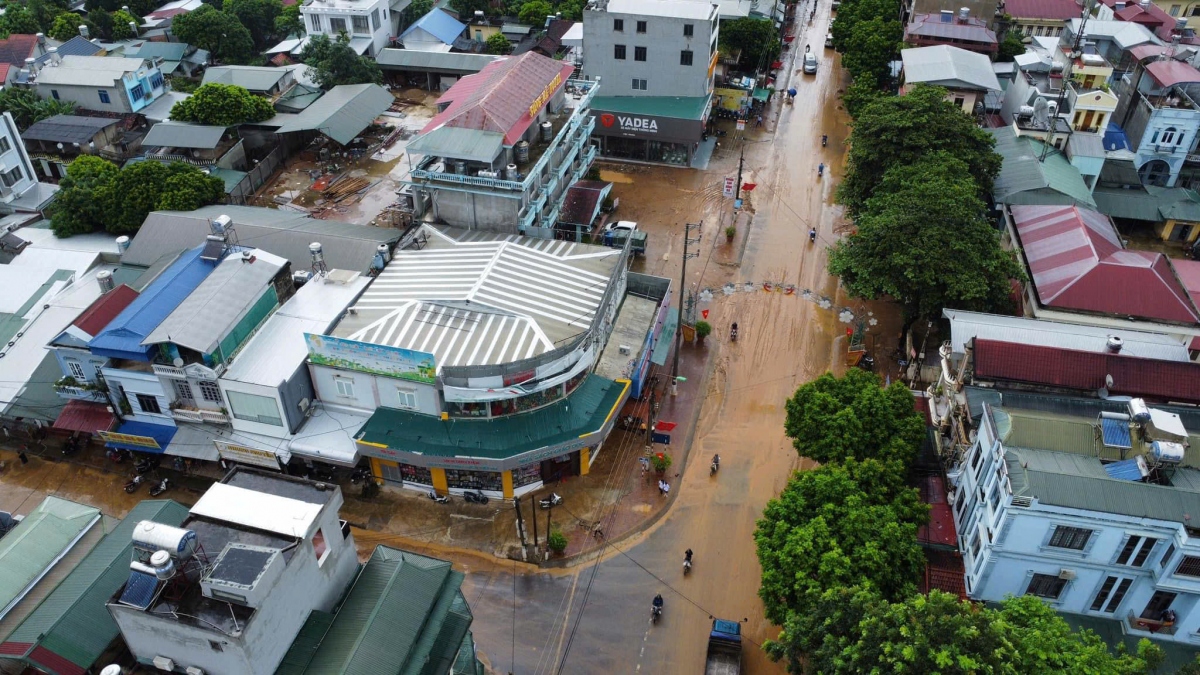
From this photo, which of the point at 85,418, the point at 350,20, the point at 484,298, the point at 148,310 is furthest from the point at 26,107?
the point at 484,298

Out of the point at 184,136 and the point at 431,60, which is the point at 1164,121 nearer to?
the point at 431,60

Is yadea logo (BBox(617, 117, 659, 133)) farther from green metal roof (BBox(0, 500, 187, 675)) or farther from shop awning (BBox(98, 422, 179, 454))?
green metal roof (BBox(0, 500, 187, 675))

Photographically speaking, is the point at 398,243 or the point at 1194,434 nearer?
the point at 1194,434

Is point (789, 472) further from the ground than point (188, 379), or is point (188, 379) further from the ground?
point (188, 379)

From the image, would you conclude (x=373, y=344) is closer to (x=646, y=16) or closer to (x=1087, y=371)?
(x=1087, y=371)

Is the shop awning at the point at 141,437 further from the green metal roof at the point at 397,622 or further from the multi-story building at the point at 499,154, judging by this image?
the multi-story building at the point at 499,154

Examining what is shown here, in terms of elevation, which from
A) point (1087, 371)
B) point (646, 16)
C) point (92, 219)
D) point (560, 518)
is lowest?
point (560, 518)

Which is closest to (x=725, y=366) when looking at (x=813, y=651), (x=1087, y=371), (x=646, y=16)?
(x=1087, y=371)
